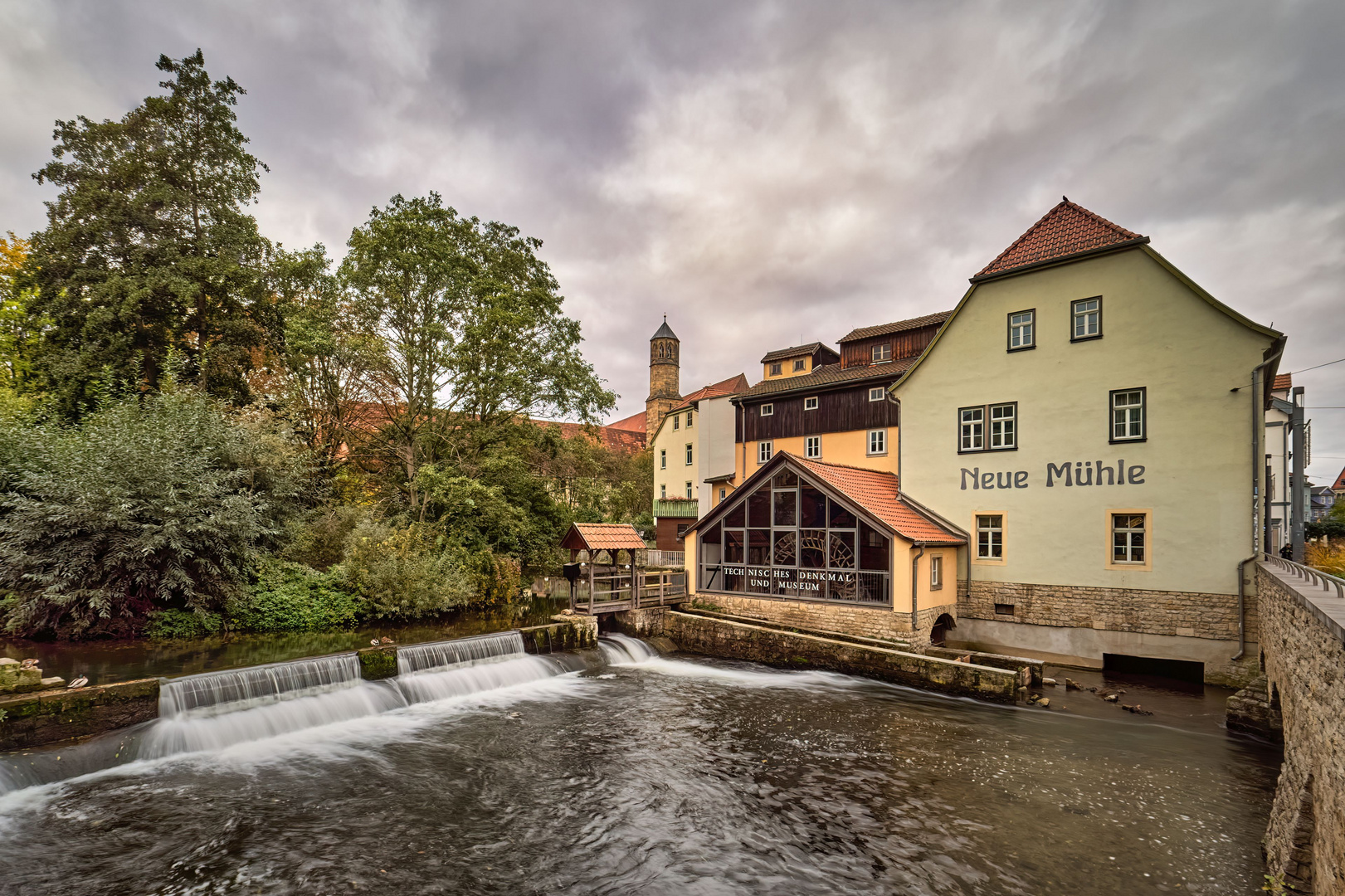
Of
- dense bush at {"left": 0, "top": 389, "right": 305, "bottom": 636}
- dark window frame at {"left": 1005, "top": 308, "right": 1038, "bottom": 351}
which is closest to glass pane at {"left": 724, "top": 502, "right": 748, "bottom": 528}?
dark window frame at {"left": 1005, "top": 308, "right": 1038, "bottom": 351}

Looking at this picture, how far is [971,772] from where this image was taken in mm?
7859

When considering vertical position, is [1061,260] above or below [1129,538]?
above

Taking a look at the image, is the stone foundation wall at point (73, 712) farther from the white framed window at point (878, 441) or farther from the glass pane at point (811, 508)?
the white framed window at point (878, 441)

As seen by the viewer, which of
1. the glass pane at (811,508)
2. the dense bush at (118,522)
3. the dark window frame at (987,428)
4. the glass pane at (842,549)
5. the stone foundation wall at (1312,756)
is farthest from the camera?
the glass pane at (811,508)

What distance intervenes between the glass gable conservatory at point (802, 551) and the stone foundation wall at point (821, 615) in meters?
0.22

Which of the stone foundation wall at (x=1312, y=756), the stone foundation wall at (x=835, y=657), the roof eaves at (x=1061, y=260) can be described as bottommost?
the stone foundation wall at (x=835, y=657)

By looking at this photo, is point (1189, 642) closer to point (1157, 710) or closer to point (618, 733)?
point (1157, 710)

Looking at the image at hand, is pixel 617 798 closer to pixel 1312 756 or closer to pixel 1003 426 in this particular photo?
pixel 1312 756

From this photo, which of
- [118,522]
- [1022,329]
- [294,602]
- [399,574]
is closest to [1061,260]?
[1022,329]

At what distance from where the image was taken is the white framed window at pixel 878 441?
23.0 metres

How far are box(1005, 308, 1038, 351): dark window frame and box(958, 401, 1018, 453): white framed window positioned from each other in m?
1.39

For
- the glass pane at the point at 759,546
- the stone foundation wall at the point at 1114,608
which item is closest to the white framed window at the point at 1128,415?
the stone foundation wall at the point at 1114,608

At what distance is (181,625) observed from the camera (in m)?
12.9

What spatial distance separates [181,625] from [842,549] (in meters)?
15.2
